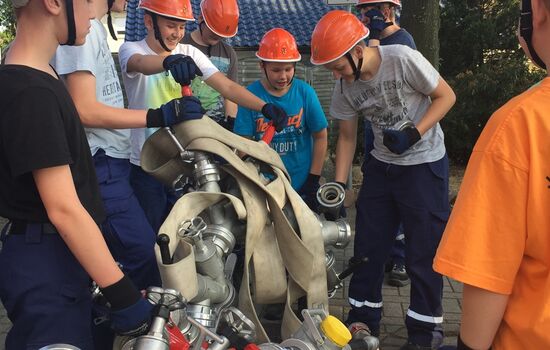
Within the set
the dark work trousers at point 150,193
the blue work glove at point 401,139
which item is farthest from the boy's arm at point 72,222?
the blue work glove at point 401,139

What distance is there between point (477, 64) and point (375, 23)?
6793 mm

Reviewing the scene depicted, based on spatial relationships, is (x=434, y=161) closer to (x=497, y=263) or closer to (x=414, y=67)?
(x=414, y=67)

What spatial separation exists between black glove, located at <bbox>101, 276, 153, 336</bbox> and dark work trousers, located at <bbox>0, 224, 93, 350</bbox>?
0.22 metres

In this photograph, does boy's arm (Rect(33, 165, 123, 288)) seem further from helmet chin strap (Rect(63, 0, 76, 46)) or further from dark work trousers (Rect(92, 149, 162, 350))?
dark work trousers (Rect(92, 149, 162, 350))

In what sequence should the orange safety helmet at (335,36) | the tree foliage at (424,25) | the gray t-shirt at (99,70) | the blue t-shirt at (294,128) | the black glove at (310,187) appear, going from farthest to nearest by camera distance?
1. the tree foliage at (424,25)
2. the blue t-shirt at (294,128)
3. the black glove at (310,187)
4. the orange safety helmet at (335,36)
5. the gray t-shirt at (99,70)

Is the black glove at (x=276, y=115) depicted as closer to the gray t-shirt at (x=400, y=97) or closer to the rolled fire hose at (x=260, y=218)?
the rolled fire hose at (x=260, y=218)

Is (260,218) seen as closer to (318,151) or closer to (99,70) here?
(99,70)

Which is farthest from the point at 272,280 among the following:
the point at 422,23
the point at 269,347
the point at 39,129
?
the point at 422,23

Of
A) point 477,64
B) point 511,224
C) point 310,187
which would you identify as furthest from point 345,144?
point 477,64

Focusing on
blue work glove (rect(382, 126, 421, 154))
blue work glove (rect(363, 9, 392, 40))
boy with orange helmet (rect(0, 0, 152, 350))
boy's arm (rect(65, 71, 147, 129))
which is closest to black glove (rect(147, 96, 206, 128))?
boy's arm (rect(65, 71, 147, 129))

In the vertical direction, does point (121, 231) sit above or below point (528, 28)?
below

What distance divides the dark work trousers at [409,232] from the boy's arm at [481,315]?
1.74m

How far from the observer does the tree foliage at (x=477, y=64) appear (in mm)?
8719

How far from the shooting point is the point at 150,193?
11.0 ft
